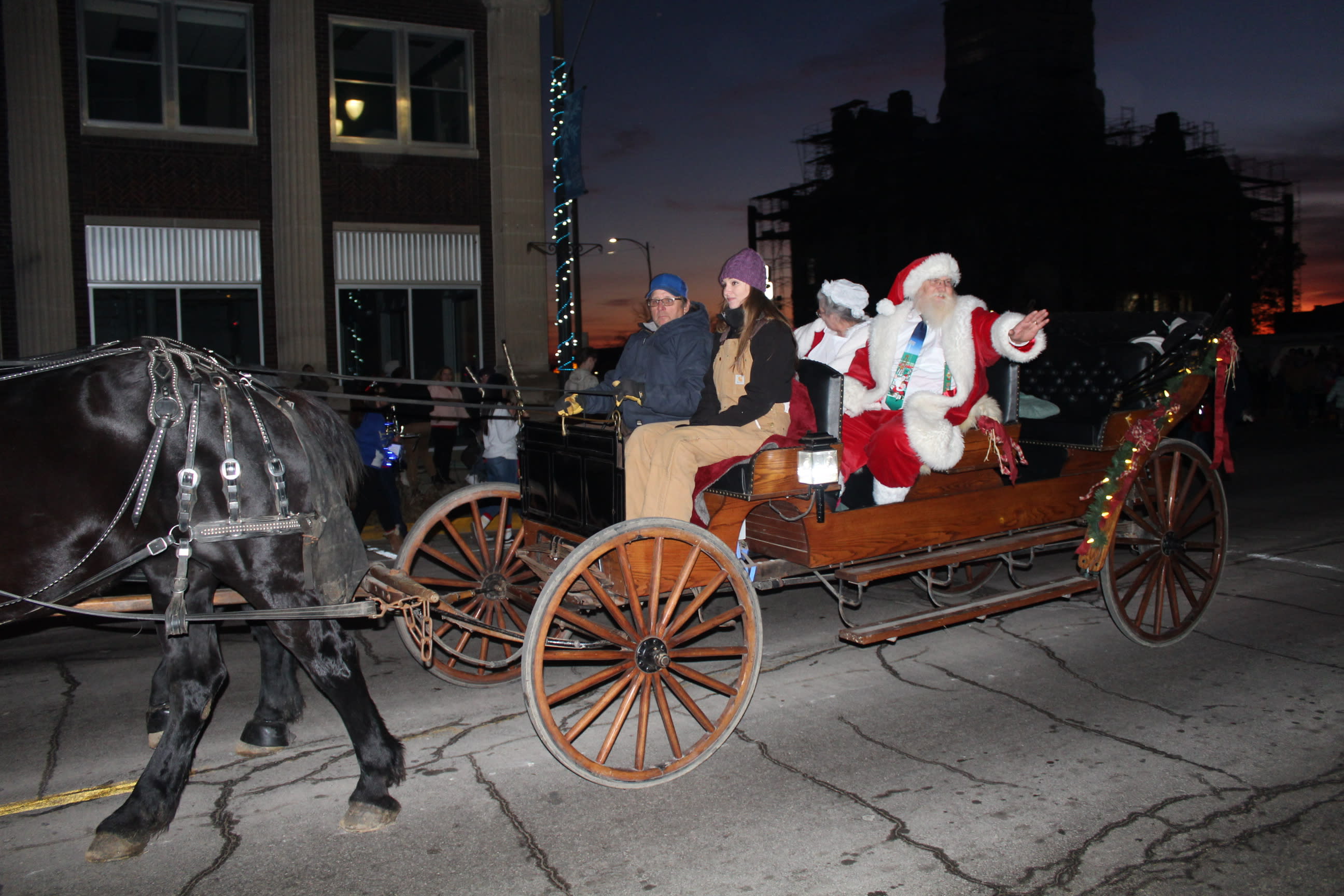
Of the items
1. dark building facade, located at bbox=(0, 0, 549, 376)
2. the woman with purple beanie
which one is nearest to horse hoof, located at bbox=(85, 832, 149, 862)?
the woman with purple beanie

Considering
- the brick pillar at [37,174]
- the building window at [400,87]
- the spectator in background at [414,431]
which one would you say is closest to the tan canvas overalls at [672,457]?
the spectator in background at [414,431]

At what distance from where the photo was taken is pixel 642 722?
422 cm

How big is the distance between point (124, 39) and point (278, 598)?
15.3m

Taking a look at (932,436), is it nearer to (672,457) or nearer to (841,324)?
(672,457)

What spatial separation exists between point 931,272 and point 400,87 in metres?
13.8

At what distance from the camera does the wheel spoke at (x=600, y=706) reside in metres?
4.12

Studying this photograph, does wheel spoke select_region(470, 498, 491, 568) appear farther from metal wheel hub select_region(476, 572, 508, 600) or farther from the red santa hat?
the red santa hat

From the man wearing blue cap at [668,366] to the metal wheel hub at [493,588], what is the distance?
1.12 meters

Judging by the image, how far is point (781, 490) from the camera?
496 cm

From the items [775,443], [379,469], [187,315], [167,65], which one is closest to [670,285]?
[775,443]

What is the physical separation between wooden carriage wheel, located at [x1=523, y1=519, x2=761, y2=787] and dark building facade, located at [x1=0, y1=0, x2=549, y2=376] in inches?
509

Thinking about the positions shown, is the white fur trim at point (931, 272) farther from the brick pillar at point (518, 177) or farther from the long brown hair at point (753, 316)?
the brick pillar at point (518, 177)

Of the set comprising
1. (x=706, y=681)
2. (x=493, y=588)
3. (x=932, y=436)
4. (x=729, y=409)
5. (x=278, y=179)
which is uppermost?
(x=278, y=179)

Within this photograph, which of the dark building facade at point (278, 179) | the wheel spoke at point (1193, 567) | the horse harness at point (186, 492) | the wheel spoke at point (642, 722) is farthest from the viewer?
the dark building facade at point (278, 179)
